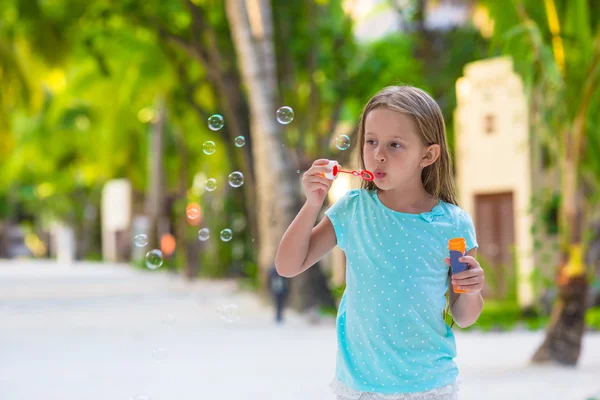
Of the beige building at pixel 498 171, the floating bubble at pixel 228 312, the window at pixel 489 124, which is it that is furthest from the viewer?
the window at pixel 489 124

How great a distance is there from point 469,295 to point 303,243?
1.36 feet

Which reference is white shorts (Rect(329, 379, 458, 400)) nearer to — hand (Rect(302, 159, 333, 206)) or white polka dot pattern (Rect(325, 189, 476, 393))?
white polka dot pattern (Rect(325, 189, 476, 393))

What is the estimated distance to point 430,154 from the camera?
2453 mm

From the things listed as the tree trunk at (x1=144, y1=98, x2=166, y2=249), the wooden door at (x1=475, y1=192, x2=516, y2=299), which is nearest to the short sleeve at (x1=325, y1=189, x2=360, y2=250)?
the wooden door at (x1=475, y1=192, x2=516, y2=299)

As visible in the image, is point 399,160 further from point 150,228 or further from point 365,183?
point 150,228

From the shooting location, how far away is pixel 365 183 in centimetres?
254

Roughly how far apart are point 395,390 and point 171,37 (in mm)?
14519

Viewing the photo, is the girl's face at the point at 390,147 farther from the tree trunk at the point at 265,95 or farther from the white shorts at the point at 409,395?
the tree trunk at the point at 265,95

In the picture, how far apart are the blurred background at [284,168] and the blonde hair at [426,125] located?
0.28 m

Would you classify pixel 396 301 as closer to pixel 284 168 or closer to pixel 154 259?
pixel 154 259

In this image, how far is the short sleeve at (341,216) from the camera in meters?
2.46

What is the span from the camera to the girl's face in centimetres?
236

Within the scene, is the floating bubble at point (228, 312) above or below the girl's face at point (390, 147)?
below

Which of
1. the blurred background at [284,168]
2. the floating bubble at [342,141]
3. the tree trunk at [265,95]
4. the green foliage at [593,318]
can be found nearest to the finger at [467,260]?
the blurred background at [284,168]
